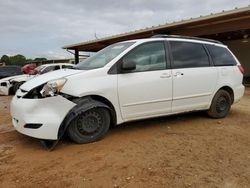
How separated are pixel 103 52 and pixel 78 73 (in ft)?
3.90

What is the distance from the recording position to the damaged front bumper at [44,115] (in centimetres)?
418

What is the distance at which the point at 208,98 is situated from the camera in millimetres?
5996

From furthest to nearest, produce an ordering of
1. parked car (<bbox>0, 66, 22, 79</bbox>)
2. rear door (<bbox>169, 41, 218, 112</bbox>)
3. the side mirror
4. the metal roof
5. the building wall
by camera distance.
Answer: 1. the building wall
2. parked car (<bbox>0, 66, 22, 79</bbox>)
3. the metal roof
4. rear door (<bbox>169, 41, 218, 112</bbox>)
5. the side mirror

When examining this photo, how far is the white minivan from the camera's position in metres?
4.27

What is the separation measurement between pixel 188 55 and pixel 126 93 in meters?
1.75

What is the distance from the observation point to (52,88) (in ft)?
14.1

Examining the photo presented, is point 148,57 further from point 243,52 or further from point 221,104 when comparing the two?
point 243,52

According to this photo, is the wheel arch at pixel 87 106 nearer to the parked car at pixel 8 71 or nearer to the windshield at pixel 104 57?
the windshield at pixel 104 57

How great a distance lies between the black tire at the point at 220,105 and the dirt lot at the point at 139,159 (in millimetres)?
704

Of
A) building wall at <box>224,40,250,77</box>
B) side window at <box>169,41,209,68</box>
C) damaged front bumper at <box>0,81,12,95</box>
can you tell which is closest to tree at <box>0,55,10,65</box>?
damaged front bumper at <box>0,81,12,95</box>

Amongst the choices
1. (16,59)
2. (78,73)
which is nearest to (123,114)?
(78,73)

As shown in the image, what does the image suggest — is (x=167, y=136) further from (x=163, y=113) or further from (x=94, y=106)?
(x=94, y=106)

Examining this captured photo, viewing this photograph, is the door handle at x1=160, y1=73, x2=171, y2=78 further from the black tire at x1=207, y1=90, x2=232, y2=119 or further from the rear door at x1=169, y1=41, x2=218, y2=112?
the black tire at x1=207, y1=90, x2=232, y2=119

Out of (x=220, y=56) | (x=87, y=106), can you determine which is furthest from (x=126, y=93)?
(x=220, y=56)
